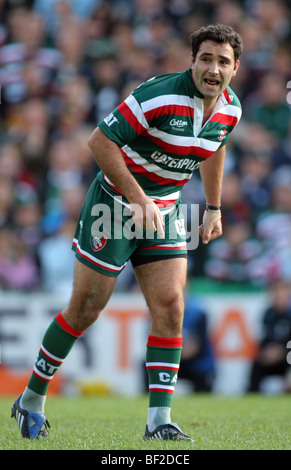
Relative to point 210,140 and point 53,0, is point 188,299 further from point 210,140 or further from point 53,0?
point 53,0

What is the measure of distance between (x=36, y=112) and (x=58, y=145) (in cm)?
66

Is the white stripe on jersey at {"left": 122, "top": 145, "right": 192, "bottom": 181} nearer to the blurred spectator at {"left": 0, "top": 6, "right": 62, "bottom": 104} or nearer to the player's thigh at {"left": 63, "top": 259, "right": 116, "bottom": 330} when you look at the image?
the player's thigh at {"left": 63, "top": 259, "right": 116, "bottom": 330}

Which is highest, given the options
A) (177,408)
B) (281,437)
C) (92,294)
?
(92,294)

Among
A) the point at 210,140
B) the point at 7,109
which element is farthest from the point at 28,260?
the point at 210,140

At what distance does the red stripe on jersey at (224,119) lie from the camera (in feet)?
14.0

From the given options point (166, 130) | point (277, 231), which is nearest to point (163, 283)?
point (166, 130)

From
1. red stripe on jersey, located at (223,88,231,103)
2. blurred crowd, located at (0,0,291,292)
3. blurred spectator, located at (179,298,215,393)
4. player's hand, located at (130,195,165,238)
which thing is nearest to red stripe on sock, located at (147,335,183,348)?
player's hand, located at (130,195,165,238)

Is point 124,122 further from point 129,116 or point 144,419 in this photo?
point 144,419

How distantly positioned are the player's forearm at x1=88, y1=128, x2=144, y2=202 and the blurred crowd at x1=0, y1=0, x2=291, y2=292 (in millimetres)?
4658

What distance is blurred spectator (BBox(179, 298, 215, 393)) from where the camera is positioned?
8211 mm

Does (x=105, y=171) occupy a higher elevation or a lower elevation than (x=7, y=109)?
lower

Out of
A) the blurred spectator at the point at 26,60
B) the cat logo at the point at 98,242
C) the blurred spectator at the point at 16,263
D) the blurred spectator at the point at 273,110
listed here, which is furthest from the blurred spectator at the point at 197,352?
the blurred spectator at the point at 26,60

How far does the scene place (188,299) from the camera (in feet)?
27.6

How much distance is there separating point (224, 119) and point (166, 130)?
1.48 feet
